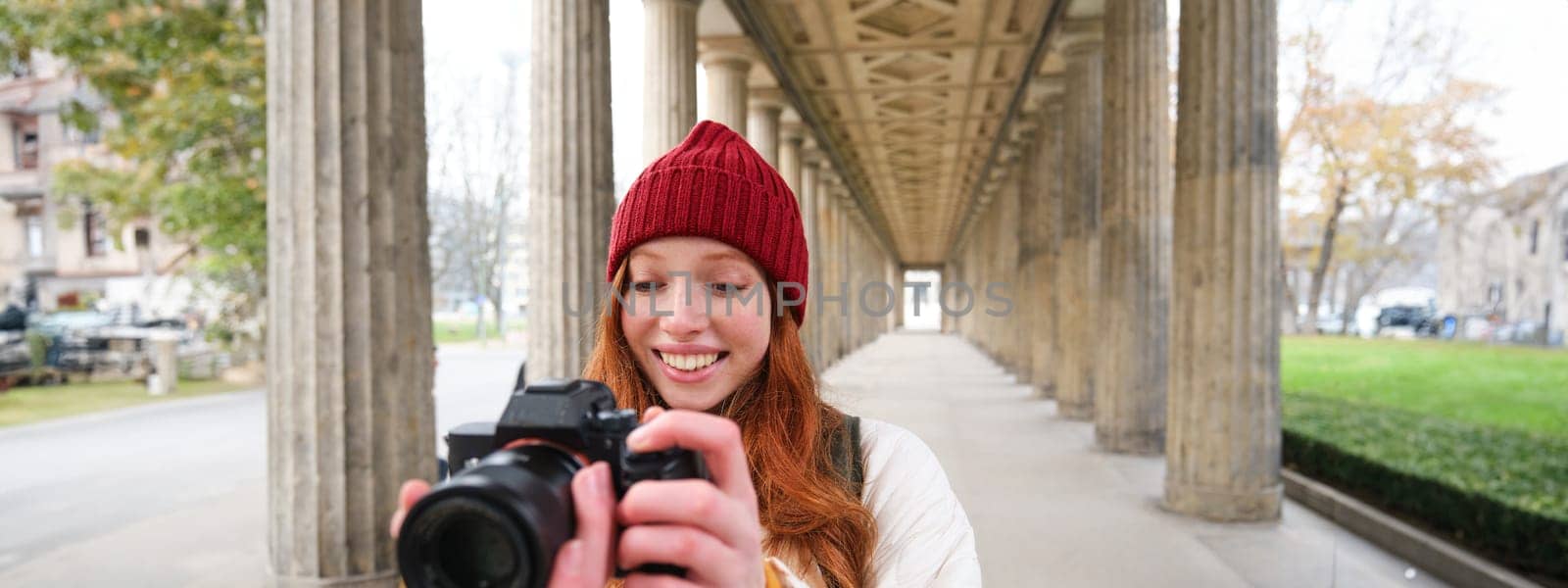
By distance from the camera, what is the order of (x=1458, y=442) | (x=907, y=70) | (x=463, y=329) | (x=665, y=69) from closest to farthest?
(x=1458, y=442) < (x=665, y=69) < (x=907, y=70) < (x=463, y=329)

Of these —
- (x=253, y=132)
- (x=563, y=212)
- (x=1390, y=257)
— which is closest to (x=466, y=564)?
(x=563, y=212)

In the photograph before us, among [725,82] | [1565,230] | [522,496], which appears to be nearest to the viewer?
[522,496]

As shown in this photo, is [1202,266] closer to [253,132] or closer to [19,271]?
[253,132]

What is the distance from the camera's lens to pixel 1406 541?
568 cm

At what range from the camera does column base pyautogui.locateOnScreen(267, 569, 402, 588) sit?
384 cm

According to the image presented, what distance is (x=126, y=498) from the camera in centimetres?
783

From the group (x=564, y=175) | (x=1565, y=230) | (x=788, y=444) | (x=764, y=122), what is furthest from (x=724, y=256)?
(x=1565, y=230)

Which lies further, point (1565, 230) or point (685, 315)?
point (1565, 230)

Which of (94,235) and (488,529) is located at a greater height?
(94,235)

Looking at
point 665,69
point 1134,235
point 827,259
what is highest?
point 665,69

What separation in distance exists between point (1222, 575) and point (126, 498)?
8.98 m

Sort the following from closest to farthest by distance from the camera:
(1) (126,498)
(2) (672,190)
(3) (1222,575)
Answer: (2) (672,190) → (3) (1222,575) → (1) (126,498)

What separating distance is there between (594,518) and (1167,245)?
9621 mm

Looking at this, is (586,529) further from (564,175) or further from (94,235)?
(94,235)
